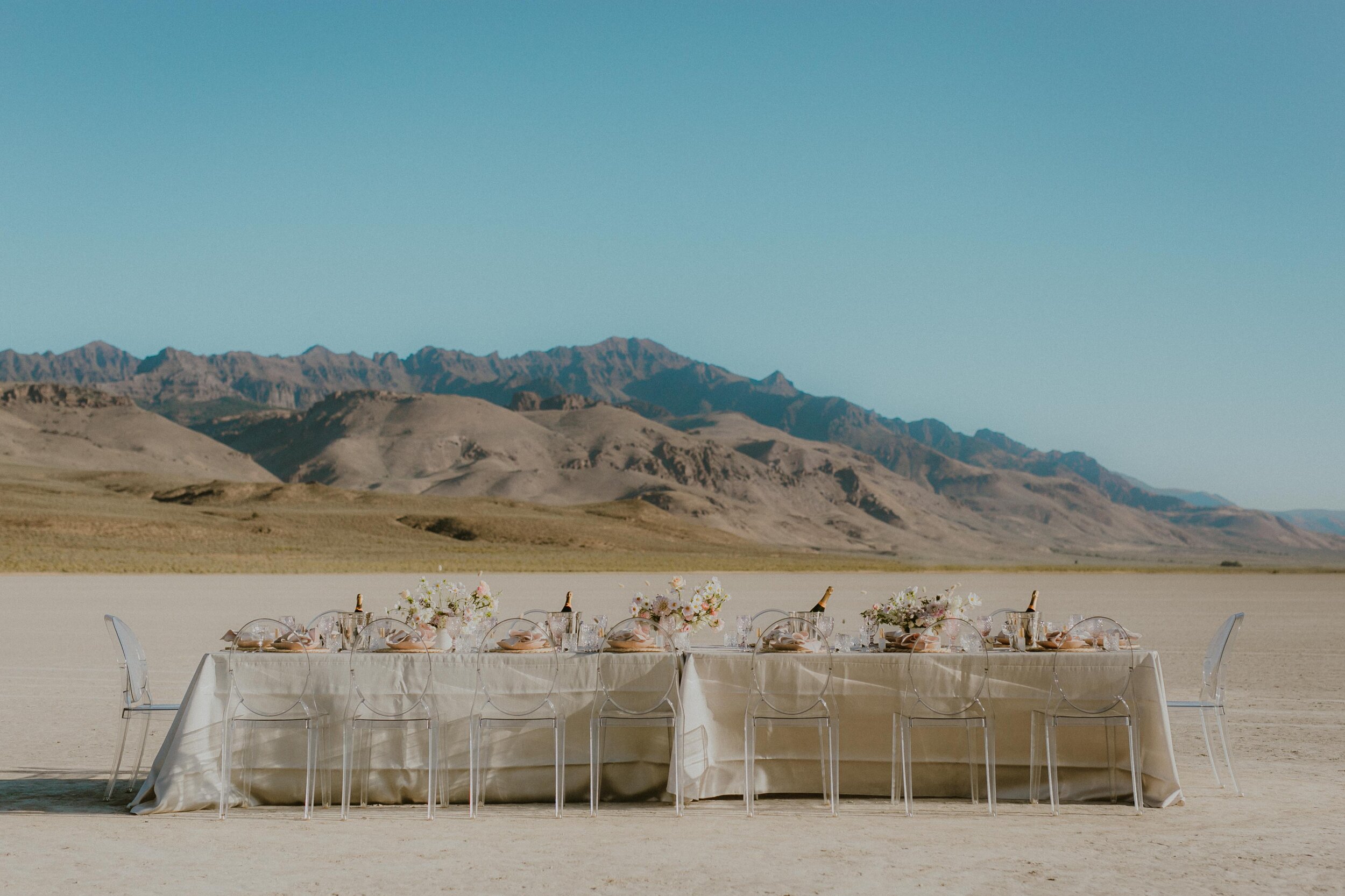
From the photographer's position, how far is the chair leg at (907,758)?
7.16 metres

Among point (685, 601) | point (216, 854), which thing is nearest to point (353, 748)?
point (216, 854)

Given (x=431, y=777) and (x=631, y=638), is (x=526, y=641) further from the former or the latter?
(x=431, y=777)

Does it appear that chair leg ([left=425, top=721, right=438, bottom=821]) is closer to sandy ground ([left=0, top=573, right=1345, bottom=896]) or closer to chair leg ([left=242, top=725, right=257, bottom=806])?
sandy ground ([left=0, top=573, right=1345, bottom=896])

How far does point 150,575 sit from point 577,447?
12495 cm

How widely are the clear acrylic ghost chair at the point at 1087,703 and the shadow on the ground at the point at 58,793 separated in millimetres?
5596

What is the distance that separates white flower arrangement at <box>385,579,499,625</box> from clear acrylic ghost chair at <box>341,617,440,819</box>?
135mm

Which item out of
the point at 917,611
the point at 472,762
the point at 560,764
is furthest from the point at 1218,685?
the point at 472,762

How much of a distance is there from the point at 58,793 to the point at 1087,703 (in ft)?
21.3

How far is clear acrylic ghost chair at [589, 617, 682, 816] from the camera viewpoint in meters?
7.35

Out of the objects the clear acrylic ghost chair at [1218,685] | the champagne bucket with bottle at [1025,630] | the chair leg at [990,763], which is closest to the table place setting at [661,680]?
the champagne bucket with bottle at [1025,630]

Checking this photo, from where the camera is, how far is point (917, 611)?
25.3 ft

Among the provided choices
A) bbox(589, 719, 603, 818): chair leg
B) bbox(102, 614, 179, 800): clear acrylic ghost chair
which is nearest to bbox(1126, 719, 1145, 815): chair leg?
bbox(589, 719, 603, 818): chair leg

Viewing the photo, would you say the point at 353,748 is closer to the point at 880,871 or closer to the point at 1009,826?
the point at 880,871

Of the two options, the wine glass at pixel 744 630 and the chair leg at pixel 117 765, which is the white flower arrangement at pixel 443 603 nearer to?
the wine glass at pixel 744 630
